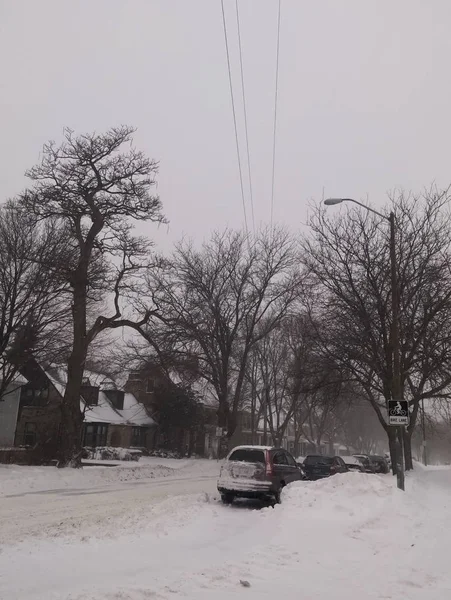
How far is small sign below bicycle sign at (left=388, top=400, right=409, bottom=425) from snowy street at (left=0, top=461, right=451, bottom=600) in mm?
2278

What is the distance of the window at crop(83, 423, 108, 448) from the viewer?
44.3 m

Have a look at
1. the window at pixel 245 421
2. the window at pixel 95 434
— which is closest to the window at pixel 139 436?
the window at pixel 95 434

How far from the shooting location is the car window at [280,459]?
1528 centimetres

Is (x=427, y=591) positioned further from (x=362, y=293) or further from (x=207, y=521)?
(x=362, y=293)

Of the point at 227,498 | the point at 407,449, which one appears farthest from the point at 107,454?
the point at 227,498

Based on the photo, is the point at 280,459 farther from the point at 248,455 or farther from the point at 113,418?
the point at 113,418

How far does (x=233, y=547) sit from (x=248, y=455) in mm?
6382

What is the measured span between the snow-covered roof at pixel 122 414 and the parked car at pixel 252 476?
31.4 meters

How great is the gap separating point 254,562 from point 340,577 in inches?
49.3

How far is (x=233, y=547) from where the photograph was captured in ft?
29.0

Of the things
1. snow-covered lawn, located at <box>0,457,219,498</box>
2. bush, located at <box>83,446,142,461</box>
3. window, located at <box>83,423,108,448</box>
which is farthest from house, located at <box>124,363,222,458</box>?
snow-covered lawn, located at <box>0,457,219,498</box>

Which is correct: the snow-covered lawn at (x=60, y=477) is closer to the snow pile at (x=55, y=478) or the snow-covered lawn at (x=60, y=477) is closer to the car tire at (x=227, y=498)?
the snow pile at (x=55, y=478)

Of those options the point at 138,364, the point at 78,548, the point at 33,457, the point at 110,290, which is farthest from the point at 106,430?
the point at 78,548

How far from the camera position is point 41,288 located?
22516 mm
